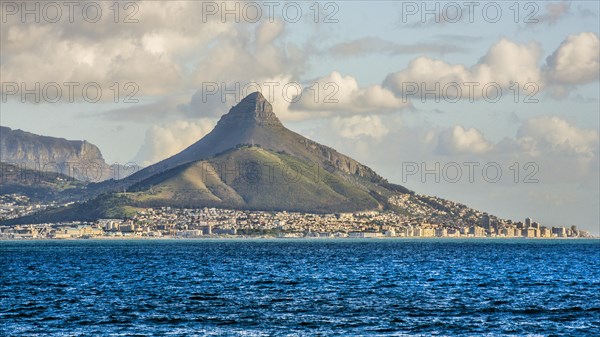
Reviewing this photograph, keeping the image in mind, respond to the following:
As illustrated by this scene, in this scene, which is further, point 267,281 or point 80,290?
point 267,281

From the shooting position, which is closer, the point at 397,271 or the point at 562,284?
the point at 562,284

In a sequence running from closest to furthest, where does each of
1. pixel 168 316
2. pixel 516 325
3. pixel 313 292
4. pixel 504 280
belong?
pixel 516 325
pixel 168 316
pixel 313 292
pixel 504 280

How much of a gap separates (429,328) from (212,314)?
21574 mm

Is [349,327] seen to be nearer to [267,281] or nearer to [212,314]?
[212,314]

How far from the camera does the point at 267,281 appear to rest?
5472 inches

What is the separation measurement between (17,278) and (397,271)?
207 ft

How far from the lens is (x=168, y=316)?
296ft

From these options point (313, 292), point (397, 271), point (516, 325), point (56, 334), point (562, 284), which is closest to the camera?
point (56, 334)

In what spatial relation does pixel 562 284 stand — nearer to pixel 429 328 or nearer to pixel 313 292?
pixel 313 292

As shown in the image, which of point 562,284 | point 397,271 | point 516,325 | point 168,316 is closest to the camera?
point 516,325

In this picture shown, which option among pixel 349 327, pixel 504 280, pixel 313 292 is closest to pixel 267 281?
pixel 313 292

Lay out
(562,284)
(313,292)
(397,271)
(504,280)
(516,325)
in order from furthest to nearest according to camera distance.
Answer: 1. (397,271)
2. (504,280)
3. (562,284)
4. (313,292)
5. (516,325)

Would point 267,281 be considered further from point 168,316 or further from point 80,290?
point 168,316

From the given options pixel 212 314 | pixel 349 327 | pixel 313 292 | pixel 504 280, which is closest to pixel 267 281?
pixel 313 292
